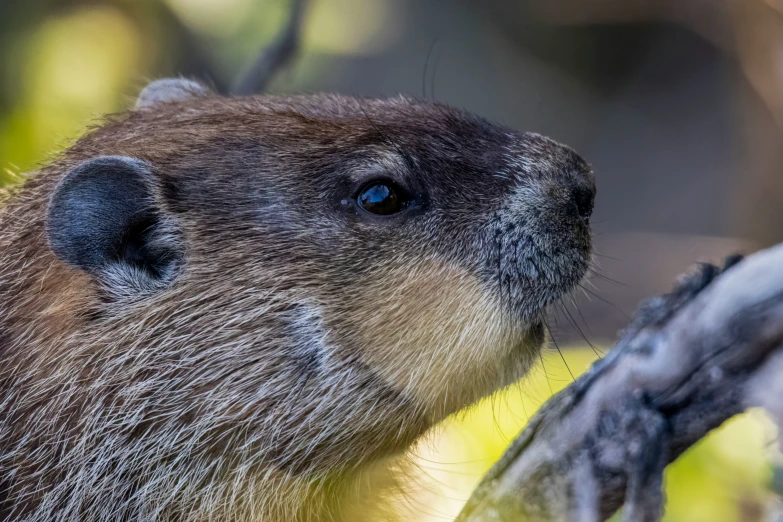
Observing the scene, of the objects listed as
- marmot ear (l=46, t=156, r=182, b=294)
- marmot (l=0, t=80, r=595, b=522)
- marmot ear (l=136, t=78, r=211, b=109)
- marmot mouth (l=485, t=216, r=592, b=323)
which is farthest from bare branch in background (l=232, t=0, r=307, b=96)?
marmot mouth (l=485, t=216, r=592, b=323)

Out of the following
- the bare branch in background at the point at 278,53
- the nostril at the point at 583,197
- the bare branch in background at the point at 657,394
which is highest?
the bare branch in background at the point at 278,53

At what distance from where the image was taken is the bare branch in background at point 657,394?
134 cm

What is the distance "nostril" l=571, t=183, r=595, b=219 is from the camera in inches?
87.7

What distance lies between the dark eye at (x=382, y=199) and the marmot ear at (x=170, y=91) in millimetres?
1302

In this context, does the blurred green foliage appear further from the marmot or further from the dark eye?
the dark eye

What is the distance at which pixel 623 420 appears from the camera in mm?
1473

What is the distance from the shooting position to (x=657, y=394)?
1.44m

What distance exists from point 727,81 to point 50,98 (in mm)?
4937

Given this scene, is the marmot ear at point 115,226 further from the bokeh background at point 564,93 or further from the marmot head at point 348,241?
the bokeh background at point 564,93

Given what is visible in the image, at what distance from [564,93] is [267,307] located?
503 cm

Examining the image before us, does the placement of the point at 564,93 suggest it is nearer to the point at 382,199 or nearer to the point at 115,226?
the point at 382,199

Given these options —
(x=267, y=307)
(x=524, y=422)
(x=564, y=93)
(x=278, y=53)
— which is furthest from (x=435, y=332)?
(x=564, y=93)

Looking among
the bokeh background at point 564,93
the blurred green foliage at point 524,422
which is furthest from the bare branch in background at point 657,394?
the blurred green foliage at point 524,422

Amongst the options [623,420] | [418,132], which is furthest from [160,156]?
[623,420]
